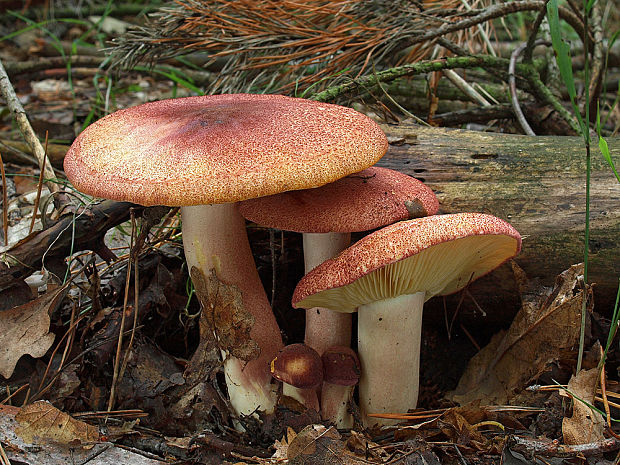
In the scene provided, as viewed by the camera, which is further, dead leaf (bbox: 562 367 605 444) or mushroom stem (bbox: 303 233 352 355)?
mushroom stem (bbox: 303 233 352 355)

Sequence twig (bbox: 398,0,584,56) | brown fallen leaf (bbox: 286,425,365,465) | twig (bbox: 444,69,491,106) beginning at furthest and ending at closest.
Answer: twig (bbox: 444,69,491,106), twig (bbox: 398,0,584,56), brown fallen leaf (bbox: 286,425,365,465)

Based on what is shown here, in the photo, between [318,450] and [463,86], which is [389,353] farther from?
→ [463,86]

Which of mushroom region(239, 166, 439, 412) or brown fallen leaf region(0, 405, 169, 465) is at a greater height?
mushroom region(239, 166, 439, 412)

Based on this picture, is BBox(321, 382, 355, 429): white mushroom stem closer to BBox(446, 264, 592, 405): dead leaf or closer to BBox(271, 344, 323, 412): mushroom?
BBox(271, 344, 323, 412): mushroom

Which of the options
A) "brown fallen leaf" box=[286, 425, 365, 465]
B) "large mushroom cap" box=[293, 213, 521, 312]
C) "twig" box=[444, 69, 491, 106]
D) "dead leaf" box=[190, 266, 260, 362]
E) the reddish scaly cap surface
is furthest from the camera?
"twig" box=[444, 69, 491, 106]

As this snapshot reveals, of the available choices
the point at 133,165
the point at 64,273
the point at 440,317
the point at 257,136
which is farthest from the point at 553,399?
the point at 64,273

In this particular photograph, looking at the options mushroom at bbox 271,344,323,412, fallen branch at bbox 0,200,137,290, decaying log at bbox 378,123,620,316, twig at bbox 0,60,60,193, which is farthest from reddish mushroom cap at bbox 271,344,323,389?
twig at bbox 0,60,60,193

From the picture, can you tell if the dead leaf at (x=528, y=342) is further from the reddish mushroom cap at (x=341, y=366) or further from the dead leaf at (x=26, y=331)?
the dead leaf at (x=26, y=331)
